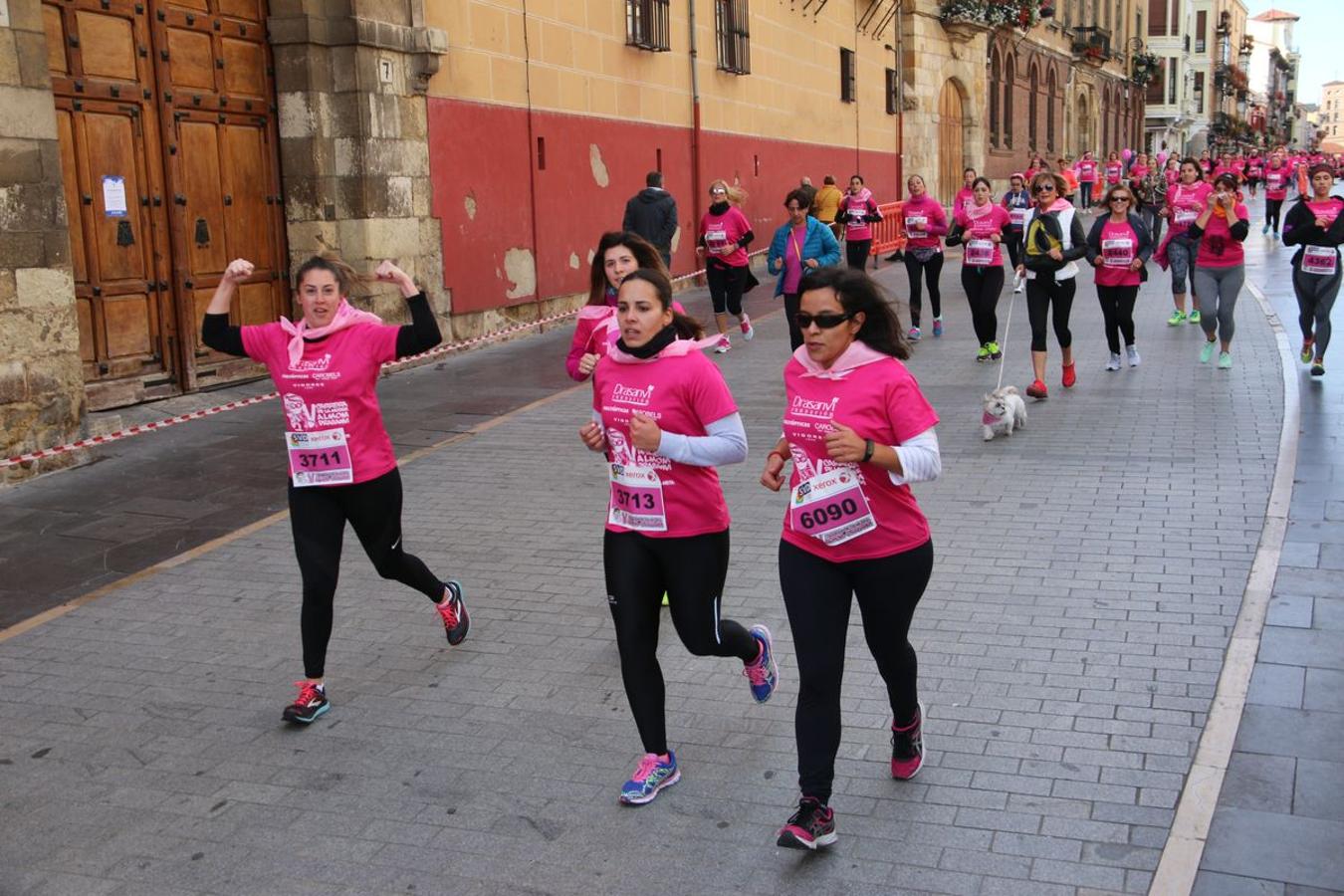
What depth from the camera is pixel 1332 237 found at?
11.0m

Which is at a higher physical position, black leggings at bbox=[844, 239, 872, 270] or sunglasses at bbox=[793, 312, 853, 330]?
black leggings at bbox=[844, 239, 872, 270]

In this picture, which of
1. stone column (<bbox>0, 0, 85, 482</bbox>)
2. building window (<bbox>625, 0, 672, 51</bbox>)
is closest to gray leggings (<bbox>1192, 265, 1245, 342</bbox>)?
building window (<bbox>625, 0, 672, 51</bbox>)

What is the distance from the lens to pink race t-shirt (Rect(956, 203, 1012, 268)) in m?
12.7

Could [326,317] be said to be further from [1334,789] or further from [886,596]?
[1334,789]

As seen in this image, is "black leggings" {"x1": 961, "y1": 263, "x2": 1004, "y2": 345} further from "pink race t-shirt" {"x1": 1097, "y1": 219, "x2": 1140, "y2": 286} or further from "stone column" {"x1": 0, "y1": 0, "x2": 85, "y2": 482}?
"stone column" {"x1": 0, "y1": 0, "x2": 85, "y2": 482}

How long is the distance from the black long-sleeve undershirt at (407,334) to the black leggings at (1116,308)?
8.37 metres

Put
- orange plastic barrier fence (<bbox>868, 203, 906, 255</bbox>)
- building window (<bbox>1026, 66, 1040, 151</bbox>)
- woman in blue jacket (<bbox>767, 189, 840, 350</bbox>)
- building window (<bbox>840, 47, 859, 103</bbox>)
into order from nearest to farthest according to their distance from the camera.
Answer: woman in blue jacket (<bbox>767, 189, 840, 350</bbox>), orange plastic barrier fence (<bbox>868, 203, 906, 255</bbox>), building window (<bbox>840, 47, 859, 103</bbox>), building window (<bbox>1026, 66, 1040, 151</bbox>)

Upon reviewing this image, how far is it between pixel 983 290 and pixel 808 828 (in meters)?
9.51

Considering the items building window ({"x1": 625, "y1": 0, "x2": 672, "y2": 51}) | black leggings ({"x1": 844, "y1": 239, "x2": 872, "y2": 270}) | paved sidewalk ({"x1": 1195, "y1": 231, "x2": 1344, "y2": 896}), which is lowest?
paved sidewalk ({"x1": 1195, "y1": 231, "x2": 1344, "y2": 896})

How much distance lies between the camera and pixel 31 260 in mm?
9164

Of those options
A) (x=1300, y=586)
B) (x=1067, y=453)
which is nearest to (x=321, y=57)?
(x=1067, y=453)

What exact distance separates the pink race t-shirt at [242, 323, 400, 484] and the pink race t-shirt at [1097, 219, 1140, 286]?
8.54 metres

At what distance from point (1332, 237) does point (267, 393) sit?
360 inches

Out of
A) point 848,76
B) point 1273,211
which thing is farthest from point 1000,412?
point 1273,211
